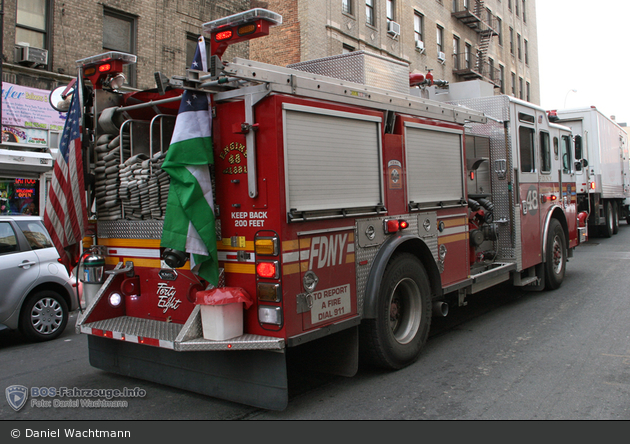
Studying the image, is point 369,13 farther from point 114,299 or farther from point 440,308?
point 114,299

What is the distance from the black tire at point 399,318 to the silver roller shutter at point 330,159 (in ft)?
2.57

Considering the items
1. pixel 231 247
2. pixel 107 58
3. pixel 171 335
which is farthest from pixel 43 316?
pixel 231 247

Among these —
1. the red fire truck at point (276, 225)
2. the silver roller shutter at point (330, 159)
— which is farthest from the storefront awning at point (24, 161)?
the silver roller shutter at point (330, 159)

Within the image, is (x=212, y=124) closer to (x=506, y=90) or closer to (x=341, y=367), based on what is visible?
(x=341, y=367)

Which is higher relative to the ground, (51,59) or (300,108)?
(51,59)

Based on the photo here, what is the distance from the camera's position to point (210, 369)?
4461 mm

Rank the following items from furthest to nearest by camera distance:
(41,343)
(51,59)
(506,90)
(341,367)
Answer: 1. (506,90)
2. (51,59)
3. (41,343)
4. (341,367)

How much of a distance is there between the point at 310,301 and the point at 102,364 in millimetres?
2334

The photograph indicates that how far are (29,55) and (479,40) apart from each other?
94.5 feet

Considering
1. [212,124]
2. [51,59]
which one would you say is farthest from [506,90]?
[212,124]

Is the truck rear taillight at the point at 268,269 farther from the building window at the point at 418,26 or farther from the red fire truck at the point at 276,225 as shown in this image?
the building window at the point at 418,26

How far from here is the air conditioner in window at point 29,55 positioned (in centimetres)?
1355

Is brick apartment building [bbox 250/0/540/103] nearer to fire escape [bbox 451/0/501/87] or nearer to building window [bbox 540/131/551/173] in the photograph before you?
fire escape [bbox 451/0/501/87]

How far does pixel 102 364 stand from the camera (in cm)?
525
